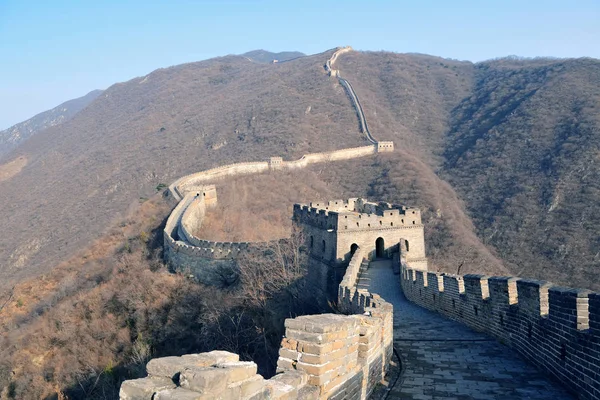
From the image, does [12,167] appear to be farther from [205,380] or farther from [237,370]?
[205,380]

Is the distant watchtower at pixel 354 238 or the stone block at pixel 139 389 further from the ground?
the stone block at pixel 139 389

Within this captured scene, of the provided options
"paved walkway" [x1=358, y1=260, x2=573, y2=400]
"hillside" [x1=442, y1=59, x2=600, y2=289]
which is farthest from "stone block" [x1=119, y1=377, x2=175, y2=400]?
"hillside" [x1=442, y1=59, x2=600, y2=289]

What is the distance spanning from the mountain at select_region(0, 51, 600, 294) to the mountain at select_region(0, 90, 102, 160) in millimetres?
→ 47066

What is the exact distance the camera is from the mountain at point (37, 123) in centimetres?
16250

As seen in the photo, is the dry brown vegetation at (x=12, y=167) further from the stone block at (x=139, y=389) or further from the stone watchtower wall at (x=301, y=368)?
the stone block at (x=139, y=389)

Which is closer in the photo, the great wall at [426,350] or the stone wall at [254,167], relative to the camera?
the great wall at [426,350]

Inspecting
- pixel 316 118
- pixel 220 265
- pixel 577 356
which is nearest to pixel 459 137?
pixel 316 118

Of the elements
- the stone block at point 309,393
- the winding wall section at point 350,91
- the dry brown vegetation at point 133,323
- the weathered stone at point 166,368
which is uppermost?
the winding wall section at point 350,91

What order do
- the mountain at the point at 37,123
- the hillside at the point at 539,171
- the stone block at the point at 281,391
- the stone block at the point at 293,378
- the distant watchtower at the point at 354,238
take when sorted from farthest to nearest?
the mountain at the point at 37,123
the hillside at the point at 539,171
the distant watchtower at the point at 354,238
the stone block at the point at 293,378
the stone block at the point at 281,391

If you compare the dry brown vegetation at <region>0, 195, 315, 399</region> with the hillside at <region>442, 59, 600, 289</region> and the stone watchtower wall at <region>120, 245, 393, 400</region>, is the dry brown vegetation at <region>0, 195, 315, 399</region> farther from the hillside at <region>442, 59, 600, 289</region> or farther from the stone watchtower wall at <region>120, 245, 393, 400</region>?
the hillside at <region>442, 59, 600, 289</region>

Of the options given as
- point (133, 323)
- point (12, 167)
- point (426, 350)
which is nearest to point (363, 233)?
point (133, 323)

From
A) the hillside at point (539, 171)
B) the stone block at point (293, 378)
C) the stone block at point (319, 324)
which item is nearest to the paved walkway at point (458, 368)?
the stone block at point (319, 324)

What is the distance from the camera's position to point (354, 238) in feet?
65.8

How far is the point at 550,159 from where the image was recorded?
161 feet
